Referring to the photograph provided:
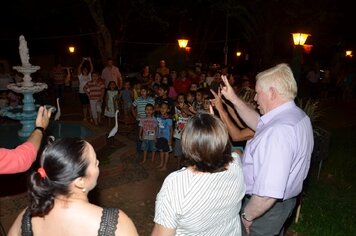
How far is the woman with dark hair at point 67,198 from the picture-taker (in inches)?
77.5

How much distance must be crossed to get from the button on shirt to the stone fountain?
17.8 feet

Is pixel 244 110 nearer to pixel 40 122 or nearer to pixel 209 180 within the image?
pixel 209 180

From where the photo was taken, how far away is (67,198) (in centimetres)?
201

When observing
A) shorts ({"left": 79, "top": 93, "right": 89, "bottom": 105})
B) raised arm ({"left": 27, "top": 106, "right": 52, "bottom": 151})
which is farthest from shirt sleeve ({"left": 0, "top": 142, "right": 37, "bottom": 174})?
shorts ({"left": 79, "top": 93, "right": 89, "bottom": 105})

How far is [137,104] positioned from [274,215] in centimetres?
568

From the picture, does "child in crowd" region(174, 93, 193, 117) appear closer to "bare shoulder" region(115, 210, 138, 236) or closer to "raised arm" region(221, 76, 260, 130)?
"raised arm" region(221, 76, 260, 130)

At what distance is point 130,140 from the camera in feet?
30.3

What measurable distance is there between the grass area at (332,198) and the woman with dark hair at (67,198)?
4.10m

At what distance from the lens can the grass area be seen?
17.6 feet

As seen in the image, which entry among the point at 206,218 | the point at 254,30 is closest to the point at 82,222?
the point at 206,218

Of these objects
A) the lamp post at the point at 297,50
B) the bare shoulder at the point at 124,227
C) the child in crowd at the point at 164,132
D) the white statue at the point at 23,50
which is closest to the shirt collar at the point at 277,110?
Answer: the bare shoulder at the point at 124,227

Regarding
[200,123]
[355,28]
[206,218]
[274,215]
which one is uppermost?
[355,28]

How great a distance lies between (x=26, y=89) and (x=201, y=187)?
18.9 feet

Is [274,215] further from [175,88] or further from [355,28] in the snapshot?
[355,28]
